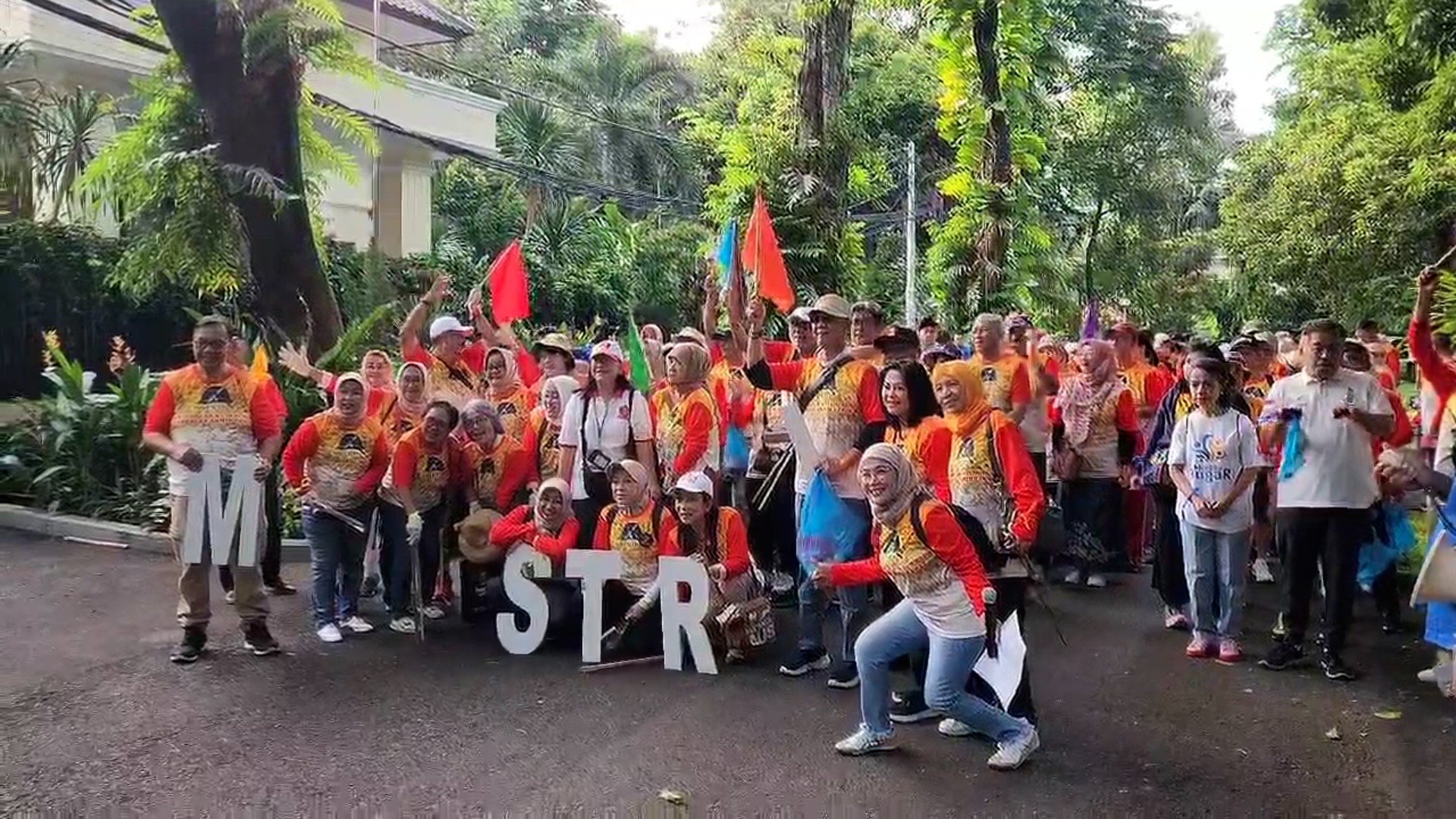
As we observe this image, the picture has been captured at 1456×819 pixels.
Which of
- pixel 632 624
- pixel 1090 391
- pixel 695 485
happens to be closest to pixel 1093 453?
pixel 1090 391

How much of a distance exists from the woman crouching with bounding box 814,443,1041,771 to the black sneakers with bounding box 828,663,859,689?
115cm

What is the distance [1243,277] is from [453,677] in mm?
16548

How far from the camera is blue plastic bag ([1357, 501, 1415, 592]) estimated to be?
7496mm

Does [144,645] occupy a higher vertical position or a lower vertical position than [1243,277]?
lower

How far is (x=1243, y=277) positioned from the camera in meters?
19.5

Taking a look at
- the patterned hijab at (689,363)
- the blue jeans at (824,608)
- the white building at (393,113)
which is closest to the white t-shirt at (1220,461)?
the blue jeans at (824,608)

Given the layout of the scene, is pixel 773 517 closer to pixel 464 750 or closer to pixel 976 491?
pixel 976 491

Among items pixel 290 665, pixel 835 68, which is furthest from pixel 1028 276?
pixel 290 665

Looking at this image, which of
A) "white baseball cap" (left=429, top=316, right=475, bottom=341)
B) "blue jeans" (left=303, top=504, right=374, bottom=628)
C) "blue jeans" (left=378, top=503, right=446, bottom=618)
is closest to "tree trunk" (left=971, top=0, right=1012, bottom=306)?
"white baseball cap" (left=429, top=316, right=475, bottom=341)

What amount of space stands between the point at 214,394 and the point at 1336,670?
594cm

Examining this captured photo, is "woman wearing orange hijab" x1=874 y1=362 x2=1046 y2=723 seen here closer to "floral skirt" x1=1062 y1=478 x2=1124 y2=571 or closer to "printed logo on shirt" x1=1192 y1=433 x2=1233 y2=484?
"printed logo on shirt" x1=1192 y1=433 x2=1233 y2=484

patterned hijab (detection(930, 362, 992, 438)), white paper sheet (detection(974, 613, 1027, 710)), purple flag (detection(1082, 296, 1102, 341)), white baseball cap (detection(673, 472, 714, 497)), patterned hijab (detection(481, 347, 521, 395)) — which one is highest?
purple flag (detection(1082, 296, 1102, 341))

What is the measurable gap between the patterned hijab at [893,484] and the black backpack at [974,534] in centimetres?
4

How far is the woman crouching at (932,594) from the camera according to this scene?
4.76 metres
